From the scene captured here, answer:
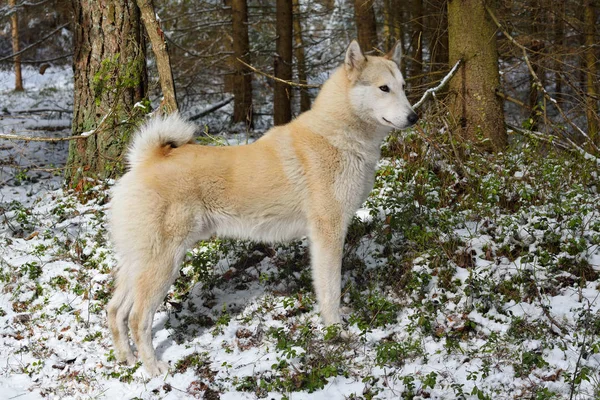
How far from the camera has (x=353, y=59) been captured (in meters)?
4.36

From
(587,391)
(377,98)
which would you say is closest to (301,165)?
(377,98)

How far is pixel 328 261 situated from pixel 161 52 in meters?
Result: 3.15

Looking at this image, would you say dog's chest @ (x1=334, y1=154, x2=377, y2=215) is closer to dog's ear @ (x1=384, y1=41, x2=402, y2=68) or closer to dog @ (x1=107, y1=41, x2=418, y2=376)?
dog @ (x1=107, y1=41, x2=418, y2=376)

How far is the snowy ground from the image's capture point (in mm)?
3705

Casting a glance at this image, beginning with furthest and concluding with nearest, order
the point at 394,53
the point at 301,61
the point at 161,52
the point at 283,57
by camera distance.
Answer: the point at 301,61 → the point at 283,57 → the point at 161,52 → the point at 394,53

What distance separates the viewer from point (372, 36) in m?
11.1

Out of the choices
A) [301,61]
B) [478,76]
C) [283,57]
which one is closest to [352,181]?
[478,76]

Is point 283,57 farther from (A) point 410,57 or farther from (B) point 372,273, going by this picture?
(B) point 372,273

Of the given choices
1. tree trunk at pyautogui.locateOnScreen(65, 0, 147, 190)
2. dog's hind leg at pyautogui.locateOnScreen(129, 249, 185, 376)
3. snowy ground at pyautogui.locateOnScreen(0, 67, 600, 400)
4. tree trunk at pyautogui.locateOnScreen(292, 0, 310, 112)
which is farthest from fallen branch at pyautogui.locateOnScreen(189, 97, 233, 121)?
dog's hind leg at pyautogui.locateOnScreen(129, 249, 185, 376)

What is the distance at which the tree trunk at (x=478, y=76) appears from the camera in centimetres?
650

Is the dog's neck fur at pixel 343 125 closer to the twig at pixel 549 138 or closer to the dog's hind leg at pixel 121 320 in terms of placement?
the dog's hind leg at pixel 121 320

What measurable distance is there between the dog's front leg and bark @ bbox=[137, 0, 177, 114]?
100 inches

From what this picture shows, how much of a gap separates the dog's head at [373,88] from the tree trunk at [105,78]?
299 centimetres

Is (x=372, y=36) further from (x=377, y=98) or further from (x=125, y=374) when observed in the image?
(x=125, y=374)
